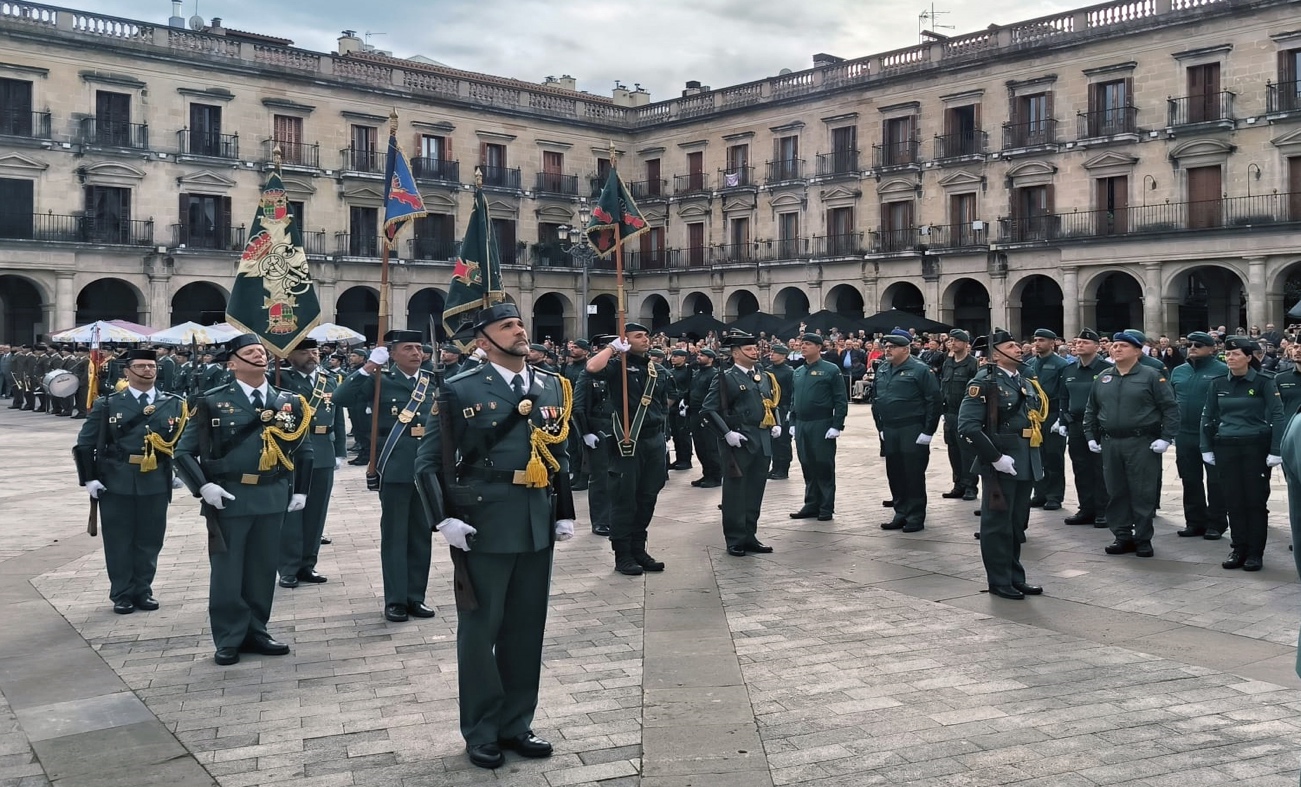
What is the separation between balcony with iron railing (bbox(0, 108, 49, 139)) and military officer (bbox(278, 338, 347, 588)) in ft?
99.9

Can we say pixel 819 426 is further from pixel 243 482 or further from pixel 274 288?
pixel 243 482

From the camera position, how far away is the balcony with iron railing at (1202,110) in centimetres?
3188

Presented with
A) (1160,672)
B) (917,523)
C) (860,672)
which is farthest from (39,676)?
(917,523)

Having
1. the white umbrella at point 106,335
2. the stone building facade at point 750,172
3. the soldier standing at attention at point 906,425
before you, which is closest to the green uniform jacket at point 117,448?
the soldier standing at attention at point 906,425

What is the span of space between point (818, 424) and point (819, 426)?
27mm

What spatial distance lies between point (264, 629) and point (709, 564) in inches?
149

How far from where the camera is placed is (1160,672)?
6.18 meters

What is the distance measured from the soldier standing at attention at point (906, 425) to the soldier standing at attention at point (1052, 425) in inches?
53.5

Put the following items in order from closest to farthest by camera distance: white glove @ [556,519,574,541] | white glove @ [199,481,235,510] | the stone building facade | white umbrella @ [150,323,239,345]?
white glove @ [556,519,574,541] < white glove @ [199,481,235,510] < white umbrella @ [150,323,239,345] < the stone building facade

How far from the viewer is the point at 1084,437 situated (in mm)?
11461

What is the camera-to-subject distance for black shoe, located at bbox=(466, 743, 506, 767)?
490cm

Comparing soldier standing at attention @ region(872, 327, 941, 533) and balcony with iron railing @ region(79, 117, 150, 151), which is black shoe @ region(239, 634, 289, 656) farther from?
balcony with iron railing @ region(79, 117, 150, 151)

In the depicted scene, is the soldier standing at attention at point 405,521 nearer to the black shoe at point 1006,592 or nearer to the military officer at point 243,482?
the military officer at point 243,482

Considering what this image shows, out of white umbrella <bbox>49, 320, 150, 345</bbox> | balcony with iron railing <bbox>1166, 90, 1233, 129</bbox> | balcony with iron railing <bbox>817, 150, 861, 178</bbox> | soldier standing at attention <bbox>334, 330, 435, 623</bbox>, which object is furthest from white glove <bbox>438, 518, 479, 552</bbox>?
balcony with iron railing <bbox>817, 150, 861, 178</bbox>
